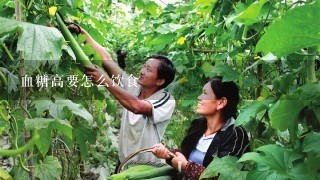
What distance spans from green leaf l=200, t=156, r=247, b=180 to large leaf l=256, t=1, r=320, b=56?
54cm

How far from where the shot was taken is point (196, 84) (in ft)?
9.14

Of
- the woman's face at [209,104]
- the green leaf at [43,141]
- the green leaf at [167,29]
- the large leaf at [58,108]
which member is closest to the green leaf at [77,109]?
the large leaf at [58,108]

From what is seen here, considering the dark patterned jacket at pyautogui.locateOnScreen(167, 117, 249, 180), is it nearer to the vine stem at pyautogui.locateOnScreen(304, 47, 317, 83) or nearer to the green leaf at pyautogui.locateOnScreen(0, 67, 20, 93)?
the vine stem at pyautogui.locateOnScreen(304, 47, 317, 83)

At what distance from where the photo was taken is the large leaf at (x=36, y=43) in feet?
3.74

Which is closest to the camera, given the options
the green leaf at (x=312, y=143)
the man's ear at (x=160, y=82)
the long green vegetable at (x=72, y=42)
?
the green leaf at (x=312, y=143)

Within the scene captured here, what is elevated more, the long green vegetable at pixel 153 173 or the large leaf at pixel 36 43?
the large leaf at pixel 36 43

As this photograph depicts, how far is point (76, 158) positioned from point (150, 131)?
0.74 meters

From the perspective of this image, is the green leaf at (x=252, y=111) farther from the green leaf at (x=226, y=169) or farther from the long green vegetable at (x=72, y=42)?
the long green vegetable at (x=72, y=42)

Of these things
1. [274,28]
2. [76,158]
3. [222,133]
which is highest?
[274,28]

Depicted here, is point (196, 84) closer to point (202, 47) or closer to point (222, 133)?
point (202, 47)

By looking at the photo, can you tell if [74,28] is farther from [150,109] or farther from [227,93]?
[227,93]

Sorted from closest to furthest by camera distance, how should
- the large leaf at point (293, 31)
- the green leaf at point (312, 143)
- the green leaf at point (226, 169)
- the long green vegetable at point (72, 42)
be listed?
1. the large leaf at point (293, 31)
2. the green leaf at point (312, 143)
3. the green leaf at point (226, 169)
4. the long green vegetable at point (72, 42)

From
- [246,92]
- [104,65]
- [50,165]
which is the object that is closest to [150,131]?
[104,65]

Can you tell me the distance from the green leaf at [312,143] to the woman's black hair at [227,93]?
0.82 m
